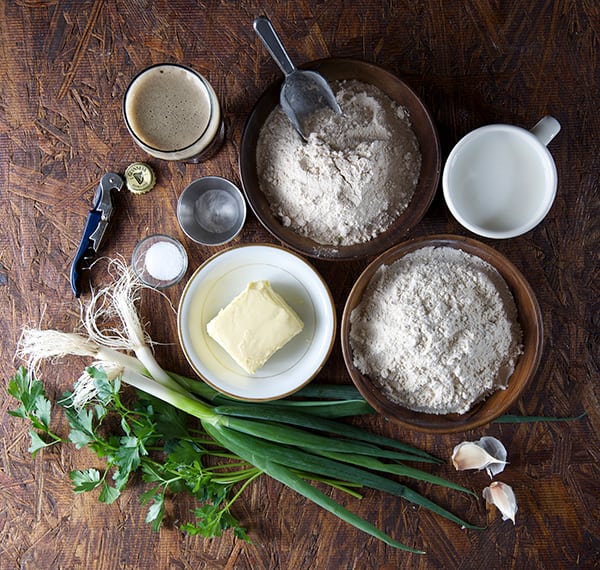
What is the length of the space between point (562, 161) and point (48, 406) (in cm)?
136

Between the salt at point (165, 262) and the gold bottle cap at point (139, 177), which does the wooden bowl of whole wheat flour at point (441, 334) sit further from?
the gold bottle cap at point (139, 177)

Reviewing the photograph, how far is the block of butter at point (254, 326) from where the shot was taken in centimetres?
122

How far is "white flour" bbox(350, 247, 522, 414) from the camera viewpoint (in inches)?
45.3

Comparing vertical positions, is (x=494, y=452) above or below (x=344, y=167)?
below

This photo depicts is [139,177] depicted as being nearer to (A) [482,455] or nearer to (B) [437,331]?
(B) [437,331]

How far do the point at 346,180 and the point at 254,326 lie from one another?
0.38 metres

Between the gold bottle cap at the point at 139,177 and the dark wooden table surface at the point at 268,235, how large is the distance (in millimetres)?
25

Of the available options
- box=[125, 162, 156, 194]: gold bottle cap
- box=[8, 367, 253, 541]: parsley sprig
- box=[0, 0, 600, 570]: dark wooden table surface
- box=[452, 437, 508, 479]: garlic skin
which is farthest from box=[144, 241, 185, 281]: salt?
box=[452, 437, 508, 479]: garlic skin

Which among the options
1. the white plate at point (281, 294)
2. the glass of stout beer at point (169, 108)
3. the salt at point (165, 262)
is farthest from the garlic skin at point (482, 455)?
the glass of stout beer at point (169, 108)

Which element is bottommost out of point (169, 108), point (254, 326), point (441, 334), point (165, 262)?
point (441, 334)

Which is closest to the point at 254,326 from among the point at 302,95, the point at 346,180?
the point at 346,180

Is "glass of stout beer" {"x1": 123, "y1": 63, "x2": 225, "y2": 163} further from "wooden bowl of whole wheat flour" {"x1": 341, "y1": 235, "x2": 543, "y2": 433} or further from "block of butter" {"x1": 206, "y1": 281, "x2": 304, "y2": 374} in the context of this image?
"wooden bowl of whole wheat flour" {"x1": 341, "y1": 235, "x2": 543, "y2": 433}

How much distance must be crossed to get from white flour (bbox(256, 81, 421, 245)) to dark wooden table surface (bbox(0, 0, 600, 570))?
12 cm

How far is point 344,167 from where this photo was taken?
1154mm
